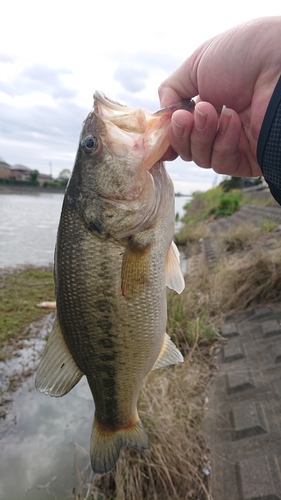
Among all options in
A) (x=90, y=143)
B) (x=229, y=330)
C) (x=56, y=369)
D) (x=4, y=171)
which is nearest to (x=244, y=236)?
(x=229, y=330)

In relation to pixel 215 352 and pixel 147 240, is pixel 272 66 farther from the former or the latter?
pixel 215 352

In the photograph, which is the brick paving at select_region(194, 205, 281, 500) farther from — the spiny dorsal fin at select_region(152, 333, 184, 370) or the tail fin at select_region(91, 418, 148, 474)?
the spiny dorsal fin at select_region(152, 333, 184, 370)

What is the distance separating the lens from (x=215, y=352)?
6250 mm

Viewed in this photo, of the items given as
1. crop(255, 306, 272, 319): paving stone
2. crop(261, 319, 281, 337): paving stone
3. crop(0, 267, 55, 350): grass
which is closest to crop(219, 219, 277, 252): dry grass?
crop(255, 306, 272, 319): paving stone

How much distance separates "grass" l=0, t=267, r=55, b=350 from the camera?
795 centimetres

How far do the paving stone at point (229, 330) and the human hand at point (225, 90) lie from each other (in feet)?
15.1

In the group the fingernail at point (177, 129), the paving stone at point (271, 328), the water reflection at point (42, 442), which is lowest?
the water reflection at point (42, 442)

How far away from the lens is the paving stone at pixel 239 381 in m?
5.01

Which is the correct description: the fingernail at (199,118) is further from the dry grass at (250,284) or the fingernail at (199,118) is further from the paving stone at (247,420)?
the dry grass at (250,284)

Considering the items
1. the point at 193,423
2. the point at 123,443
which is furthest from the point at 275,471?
the point at 123,443

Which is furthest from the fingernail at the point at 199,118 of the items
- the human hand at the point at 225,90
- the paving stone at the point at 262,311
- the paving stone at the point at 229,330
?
the paving stone at the point at 262,311

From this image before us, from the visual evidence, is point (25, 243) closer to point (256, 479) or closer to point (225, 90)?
point (256, 479)

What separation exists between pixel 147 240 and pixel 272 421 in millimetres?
3390

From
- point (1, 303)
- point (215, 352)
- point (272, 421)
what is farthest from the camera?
point (1, 303)
